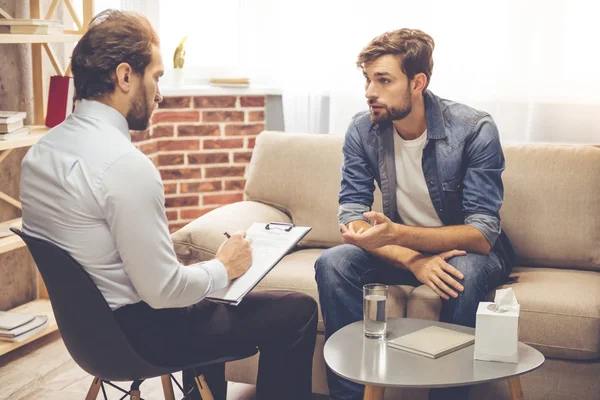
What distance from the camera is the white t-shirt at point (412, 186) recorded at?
254 cm

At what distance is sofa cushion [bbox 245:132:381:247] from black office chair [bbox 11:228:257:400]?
1.23 meters

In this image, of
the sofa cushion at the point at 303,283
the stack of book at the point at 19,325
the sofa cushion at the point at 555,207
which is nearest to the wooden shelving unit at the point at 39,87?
the stack of book at the point at 19,325

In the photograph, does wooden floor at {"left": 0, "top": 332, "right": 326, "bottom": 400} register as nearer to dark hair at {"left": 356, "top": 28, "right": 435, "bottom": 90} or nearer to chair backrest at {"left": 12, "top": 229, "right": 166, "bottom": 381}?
chair backrest at {"left": 12, "top": 229, "right": 166, "bottom": 381}

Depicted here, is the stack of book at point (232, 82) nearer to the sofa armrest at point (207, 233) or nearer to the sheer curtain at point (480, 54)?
the sheer curtain at point (480, 54)

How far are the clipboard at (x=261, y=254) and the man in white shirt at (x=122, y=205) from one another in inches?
1.4

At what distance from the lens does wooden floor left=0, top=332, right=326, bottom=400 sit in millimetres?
2691

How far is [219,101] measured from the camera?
12.6 feet

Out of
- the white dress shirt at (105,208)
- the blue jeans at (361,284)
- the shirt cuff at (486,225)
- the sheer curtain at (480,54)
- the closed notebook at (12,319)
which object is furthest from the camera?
the sheer curtain at (480,54)

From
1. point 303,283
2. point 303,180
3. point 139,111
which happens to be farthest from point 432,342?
point 303,180

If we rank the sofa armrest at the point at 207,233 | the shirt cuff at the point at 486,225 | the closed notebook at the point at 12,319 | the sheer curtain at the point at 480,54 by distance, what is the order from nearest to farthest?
the shirt cuff at the point at 486,225, the sofa armrest at the point at 207,233, the closed notebook at the point at 12,319, the sheer curtain at the point at 480,54

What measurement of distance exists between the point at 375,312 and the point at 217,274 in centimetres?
41

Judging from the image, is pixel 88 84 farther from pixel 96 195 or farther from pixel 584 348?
pixel 584 348

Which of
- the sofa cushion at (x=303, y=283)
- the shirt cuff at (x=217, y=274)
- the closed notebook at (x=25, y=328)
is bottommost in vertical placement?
the closed notebook at (x=25, y=328)

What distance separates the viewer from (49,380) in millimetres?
2828
